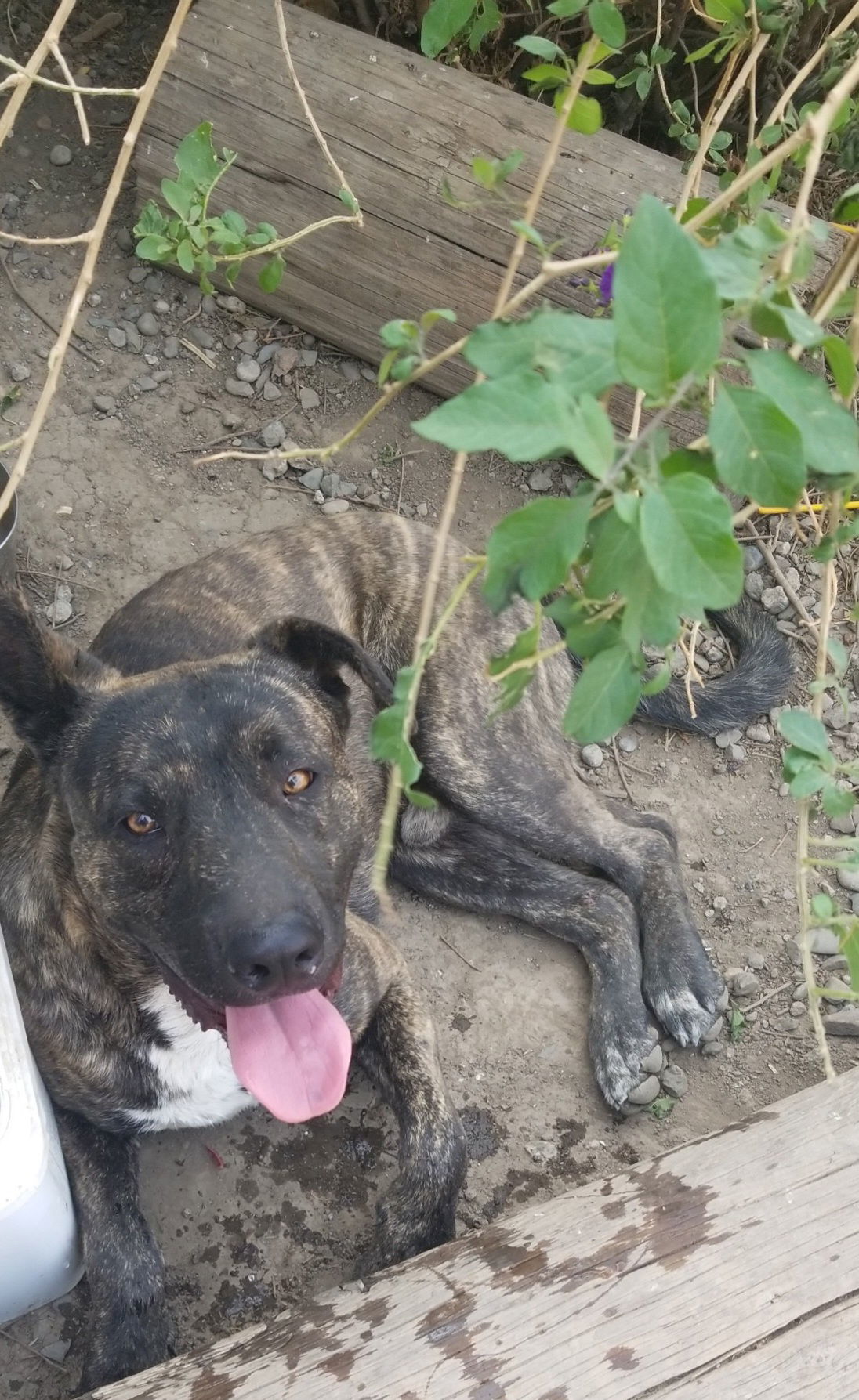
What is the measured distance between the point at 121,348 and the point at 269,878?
10.2ft

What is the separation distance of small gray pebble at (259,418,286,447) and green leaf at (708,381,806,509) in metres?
3.51

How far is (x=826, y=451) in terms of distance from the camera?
3.86ft

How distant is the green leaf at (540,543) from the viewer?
1.20m

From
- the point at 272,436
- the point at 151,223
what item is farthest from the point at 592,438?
the point at 272,436

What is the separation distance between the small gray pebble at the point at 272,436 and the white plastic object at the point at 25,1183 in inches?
102

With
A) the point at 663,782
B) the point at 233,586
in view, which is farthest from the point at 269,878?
the point at 663,782

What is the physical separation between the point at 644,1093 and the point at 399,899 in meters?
0.99

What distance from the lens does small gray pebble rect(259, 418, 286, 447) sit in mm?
4512

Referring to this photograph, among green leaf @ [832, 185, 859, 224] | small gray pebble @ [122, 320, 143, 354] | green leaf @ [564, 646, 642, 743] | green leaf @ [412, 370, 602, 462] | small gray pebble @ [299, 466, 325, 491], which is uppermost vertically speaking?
green leaf @ [832, 185, 859, 224]

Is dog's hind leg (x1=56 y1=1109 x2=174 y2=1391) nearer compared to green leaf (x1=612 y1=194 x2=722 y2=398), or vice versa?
green leaf (x1=612 y1=194 x2=722 y2=398)

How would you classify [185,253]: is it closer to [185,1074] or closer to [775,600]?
[185,1074]

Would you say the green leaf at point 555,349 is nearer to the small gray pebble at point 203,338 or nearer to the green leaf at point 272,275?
the green leaf at point 272,275

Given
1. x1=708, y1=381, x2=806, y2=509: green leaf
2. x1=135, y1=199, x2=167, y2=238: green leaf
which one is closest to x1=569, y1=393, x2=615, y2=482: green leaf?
x1=708, y1=381, x2=806, y2=509: green leaf

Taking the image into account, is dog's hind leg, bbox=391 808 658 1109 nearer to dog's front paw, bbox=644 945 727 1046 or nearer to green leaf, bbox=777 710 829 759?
dog's front paw, bbox=644 945 727 1046
